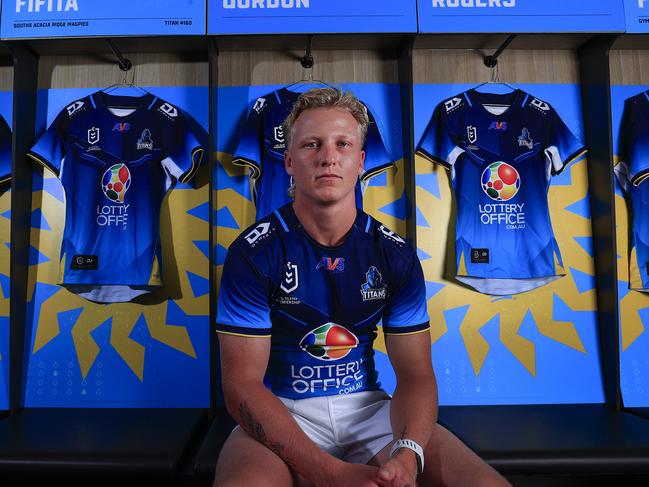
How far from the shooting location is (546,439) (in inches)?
67.3

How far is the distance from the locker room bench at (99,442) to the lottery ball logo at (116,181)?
Answer: 3.19ft

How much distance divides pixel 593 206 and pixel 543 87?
2.18ft

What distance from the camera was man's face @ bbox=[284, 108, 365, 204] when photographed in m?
1.26

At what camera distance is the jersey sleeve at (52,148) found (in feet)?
7.64

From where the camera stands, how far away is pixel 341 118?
4.24ft

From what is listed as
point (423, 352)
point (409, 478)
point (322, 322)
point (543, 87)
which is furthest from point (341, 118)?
point (543, 87)

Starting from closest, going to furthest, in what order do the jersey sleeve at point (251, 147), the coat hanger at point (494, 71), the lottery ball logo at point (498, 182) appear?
the jersey sleeve at point (251, 147) → the lottery ball logo at point (498, 182) → the coat hanger at point (494, 71)

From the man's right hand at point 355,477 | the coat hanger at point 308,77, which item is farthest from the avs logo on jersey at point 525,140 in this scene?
the man's right hand at point 355,477

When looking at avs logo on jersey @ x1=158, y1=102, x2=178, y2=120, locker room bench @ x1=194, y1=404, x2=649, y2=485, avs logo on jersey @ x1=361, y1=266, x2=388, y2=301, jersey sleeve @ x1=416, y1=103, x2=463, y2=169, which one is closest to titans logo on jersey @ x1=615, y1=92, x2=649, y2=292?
locker room bench @ x1=194, y1=404, x2=649, y2=485

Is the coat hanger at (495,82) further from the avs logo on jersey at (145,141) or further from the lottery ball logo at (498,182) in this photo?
the avs logo on jersey at (145,141)

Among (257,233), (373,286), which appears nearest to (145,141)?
(257,233)

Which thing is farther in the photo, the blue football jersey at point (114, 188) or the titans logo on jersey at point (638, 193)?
the titans logo on jersey at point (638, 193)

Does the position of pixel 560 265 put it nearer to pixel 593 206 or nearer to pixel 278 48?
pixel 593 206

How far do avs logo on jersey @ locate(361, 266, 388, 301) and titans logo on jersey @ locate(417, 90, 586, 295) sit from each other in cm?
115
